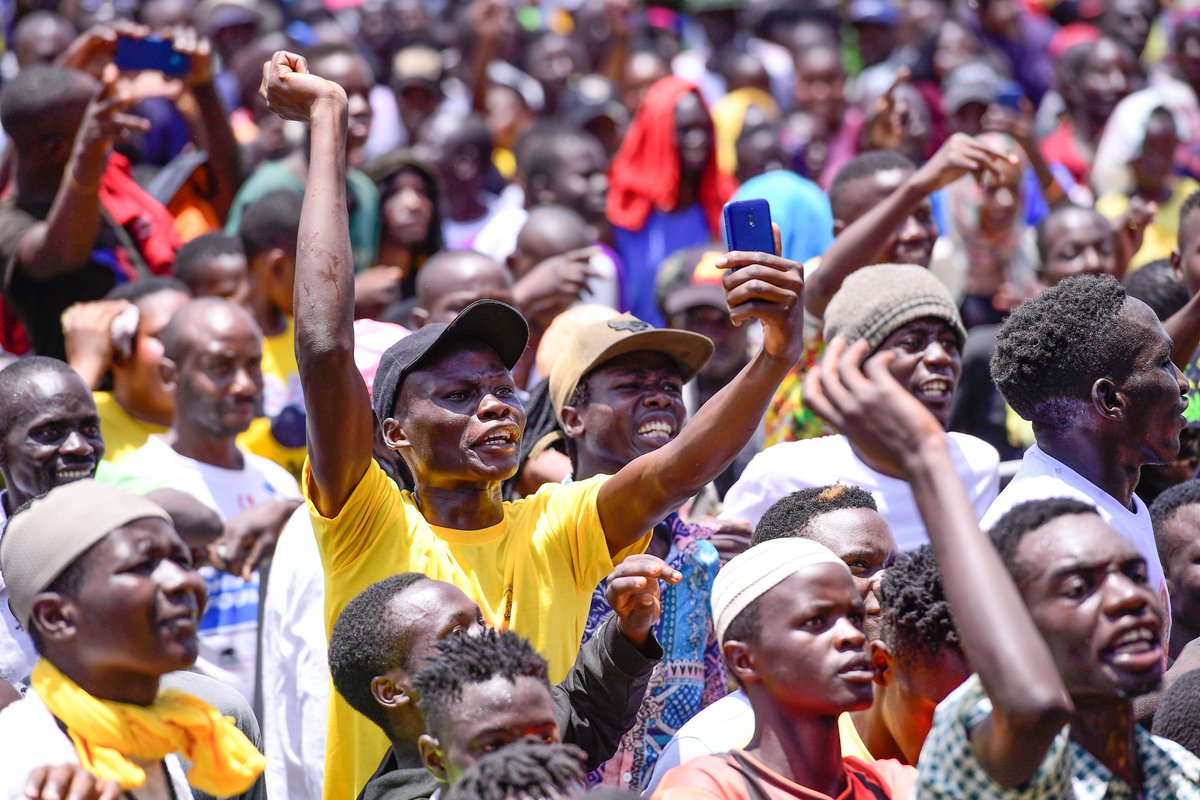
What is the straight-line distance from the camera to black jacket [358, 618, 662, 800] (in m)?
3.58

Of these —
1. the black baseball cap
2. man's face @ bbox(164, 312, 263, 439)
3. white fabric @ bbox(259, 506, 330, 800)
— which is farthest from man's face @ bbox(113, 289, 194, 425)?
the black baseball cap

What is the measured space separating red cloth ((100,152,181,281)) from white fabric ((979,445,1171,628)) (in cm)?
438

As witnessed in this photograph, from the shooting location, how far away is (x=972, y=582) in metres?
2.68

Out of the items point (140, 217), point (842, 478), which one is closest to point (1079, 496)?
point (842, 478)

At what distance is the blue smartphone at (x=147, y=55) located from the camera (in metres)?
7.16

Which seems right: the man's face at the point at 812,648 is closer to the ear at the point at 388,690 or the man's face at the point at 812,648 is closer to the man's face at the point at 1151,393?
the ear at the point at 388,690

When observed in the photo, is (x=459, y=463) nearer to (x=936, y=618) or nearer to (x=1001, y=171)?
(x=936, y=618)

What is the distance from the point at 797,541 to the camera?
3594mm

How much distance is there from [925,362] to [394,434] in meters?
1.92

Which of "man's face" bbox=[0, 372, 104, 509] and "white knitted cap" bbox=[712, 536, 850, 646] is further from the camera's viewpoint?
"man's face" bbox=[0, 372, 104, 509]

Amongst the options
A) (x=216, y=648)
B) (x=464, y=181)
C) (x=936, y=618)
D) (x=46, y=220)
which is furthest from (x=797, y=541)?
(x=464, y=181)

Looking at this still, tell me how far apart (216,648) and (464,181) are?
459 cm

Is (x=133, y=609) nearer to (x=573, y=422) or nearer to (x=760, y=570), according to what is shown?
(x=760, y=570)

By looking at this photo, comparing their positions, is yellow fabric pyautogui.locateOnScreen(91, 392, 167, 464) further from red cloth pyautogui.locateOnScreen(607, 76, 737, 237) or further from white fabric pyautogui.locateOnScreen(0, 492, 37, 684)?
red cloth pyautogui.locateOnScreen(607, 76, 737, 237)
